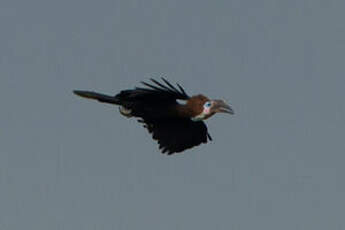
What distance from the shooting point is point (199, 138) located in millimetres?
36656

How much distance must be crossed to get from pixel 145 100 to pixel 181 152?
2.49 m

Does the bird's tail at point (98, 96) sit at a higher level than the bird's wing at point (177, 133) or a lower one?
higher

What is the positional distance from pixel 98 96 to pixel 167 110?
196 cm

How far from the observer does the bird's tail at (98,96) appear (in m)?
35.1

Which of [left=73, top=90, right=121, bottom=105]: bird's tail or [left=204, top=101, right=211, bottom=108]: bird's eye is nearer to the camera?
[left=204, top=101, right=211, bottom=108]: bird's eye

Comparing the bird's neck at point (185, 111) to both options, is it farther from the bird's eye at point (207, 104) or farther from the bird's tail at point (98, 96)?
the bird's tail at point (98, 96)

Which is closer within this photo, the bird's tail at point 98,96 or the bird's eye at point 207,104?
the bird's eye at point 207,104

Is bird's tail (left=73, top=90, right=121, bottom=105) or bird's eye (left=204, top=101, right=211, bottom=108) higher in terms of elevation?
bird's tail (left=73, top=90, right=121, bottom=105)

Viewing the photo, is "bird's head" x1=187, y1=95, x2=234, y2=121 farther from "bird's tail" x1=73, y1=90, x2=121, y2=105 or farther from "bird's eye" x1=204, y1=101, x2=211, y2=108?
"bird's tail" x1=73, y1=90, x2=121, y2=105

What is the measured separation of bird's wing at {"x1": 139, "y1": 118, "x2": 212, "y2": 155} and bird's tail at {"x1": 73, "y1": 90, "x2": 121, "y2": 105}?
0.93m

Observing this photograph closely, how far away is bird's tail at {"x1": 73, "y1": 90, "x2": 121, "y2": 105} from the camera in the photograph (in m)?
35.1

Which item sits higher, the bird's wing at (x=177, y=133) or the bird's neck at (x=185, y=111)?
the bird's wing at (x=177, y=133)

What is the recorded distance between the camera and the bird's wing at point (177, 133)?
3584 centimetres

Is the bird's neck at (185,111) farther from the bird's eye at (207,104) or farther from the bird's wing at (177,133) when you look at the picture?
the bird's wing at (177,133)
